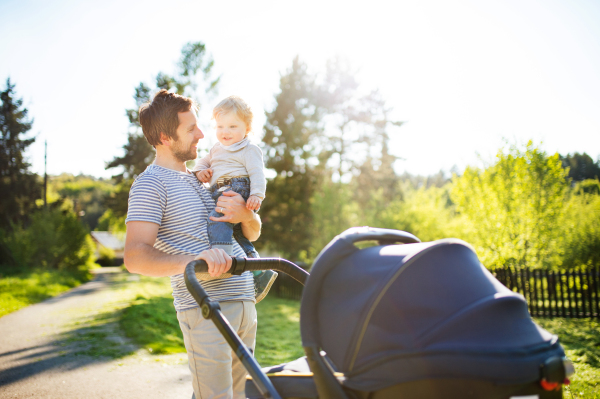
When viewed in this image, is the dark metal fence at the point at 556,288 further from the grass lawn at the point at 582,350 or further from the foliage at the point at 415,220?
the foliage at the point at 415,220

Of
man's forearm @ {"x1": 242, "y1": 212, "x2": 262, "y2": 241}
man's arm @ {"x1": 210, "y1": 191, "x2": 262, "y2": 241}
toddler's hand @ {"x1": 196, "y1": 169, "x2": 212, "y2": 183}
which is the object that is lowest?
man's forearm @ {"x1": 242, "y1": 212, "x2": 262, "y2": 241}

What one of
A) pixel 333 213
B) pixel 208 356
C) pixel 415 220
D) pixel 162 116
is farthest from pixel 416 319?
pixel 333 213

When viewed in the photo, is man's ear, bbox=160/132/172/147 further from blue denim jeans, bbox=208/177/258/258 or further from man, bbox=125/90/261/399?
blue denim jeans, bbox=208/177/258/258

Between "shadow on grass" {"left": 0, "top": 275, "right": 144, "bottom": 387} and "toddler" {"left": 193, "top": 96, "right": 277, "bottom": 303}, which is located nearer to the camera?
"toddler" {"left": 193, "top": 96, "right": 277, "bottom": 303}

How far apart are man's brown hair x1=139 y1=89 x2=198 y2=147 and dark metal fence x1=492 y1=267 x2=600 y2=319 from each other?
44.7ft

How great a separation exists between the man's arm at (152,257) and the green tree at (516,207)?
1346 centimetres

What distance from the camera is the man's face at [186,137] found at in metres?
2.39

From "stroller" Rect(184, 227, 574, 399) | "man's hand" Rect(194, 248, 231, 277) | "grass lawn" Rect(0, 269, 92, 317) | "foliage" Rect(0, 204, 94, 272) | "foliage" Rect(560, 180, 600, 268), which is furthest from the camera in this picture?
"foliage" Rect(0, 204, 94, 272)

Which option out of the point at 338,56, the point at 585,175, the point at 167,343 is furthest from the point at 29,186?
the point at 585,175

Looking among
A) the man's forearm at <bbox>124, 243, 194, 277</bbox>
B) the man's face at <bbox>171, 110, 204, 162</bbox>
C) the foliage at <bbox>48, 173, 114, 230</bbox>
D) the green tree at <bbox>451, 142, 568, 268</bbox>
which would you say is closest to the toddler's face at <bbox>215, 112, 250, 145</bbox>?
the man's face at <bbox>171, 110, 204, 162</bbox>

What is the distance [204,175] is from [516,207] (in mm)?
13177

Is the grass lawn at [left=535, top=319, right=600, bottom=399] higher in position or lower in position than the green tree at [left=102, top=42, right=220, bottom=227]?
lower

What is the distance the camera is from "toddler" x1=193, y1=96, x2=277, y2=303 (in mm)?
2658

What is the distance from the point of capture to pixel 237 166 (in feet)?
9.37
